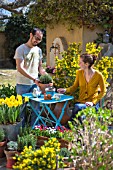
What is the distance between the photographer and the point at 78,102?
15.2ft

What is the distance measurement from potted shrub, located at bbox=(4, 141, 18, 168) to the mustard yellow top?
1.45 meters

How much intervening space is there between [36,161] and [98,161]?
0.55 m

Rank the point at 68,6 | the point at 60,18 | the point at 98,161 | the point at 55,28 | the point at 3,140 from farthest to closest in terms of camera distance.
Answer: the point at 55,28
the point at 60,18
the point at 68,6
the point at 3,140
the point at 98,161

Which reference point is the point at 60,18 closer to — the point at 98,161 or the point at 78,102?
the point at 78,102

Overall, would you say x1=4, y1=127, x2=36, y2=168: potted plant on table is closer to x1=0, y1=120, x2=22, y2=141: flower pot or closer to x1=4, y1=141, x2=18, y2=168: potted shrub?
x1=4, y1=141, x2=18, y2=168: potted shrub

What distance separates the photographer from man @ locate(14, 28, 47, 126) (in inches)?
172

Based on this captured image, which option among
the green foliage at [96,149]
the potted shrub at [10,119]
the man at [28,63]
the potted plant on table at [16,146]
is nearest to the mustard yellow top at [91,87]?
the man at [28,63]

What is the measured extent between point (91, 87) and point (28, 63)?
3.34 ft

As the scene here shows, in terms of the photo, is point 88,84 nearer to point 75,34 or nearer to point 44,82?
point 44,82

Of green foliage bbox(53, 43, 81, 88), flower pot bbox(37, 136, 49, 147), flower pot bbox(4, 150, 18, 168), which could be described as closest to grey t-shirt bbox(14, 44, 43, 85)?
green foliage bbox(53, 43, 81, 88)

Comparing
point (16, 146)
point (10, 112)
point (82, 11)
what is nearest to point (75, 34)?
point (82, 11)

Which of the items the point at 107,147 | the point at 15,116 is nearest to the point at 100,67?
the point at 15,116

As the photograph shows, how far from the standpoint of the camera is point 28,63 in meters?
4.55

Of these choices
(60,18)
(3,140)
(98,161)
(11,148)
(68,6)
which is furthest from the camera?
(60,18)
